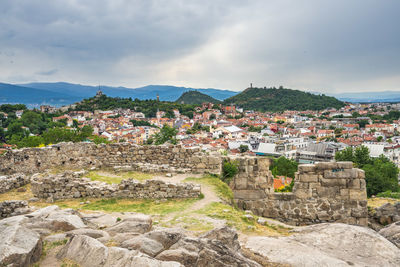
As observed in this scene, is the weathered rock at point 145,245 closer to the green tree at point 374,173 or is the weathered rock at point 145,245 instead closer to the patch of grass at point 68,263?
the patch of grass at point 68,263

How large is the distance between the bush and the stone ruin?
→ 191 millimetres

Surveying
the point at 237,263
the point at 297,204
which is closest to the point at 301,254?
the point at 237,263

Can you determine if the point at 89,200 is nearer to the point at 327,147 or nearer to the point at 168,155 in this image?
the point at 168,155

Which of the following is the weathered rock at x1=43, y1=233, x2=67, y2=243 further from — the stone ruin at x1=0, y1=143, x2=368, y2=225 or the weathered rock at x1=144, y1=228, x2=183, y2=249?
the stone ruin at x1=0, y1=143, x2=368, y2=225

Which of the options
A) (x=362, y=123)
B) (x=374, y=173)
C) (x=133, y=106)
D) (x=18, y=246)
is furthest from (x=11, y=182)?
(x=362, y=123)

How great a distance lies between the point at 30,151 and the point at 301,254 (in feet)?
49.1

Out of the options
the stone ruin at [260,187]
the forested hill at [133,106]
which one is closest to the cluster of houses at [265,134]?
the forested hill at [133,106]

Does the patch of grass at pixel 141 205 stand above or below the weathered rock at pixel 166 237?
below

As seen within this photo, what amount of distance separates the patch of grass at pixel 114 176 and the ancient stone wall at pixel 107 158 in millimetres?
568

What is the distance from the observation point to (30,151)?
1452cm

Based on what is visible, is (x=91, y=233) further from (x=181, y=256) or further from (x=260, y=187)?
(x=260, y=187)

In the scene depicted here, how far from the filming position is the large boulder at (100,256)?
388cm

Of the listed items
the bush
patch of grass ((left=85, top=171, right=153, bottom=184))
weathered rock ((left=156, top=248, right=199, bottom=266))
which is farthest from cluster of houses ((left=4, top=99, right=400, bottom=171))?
weathered rock ((left=156, top=248, right=199, bottom=266))

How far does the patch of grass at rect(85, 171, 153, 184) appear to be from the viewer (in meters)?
11.6
